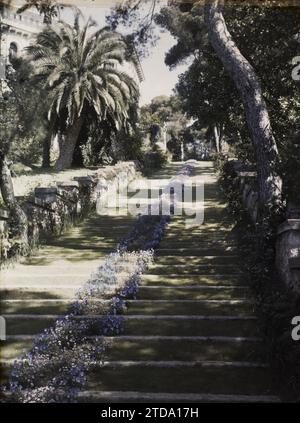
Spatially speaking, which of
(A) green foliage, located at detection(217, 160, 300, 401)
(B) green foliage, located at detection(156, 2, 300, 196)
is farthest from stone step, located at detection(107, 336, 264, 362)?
(B) green foliage, located at detection(156, 2, 300, 196)

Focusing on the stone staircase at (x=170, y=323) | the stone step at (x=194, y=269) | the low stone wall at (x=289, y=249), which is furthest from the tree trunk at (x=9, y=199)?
the low stone wall at (x=289, y=249)

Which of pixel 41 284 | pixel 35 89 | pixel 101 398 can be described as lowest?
pixel 101 398

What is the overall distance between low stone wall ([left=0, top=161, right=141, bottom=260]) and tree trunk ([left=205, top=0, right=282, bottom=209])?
15.5ft

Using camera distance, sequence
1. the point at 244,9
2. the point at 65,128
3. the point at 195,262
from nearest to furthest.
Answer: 1. the point at 195,262
2. the point at 244,9
3. the point at 65,128

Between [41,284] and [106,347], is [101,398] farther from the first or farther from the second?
[41,284]

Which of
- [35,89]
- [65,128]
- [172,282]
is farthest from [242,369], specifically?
[65,128]

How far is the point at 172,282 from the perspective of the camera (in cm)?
835

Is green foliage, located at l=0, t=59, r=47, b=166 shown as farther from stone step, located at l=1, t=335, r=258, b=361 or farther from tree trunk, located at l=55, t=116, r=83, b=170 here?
tree trunk, located at l=55, t=116, r=83, b=170

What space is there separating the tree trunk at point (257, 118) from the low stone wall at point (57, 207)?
186 inches

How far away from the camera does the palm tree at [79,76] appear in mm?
21344

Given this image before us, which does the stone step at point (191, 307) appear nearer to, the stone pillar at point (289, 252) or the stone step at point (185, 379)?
the stone pillar at point (289, 252)

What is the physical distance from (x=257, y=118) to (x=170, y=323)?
13.6 ft

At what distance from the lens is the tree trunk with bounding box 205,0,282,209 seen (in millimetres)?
8617

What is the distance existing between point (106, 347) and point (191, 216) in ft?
24.4
